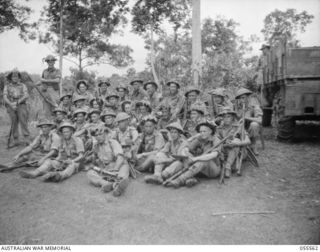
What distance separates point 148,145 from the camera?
654cm

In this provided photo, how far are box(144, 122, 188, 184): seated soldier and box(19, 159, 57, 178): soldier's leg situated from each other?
1.92m

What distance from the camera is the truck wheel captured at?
804 cm

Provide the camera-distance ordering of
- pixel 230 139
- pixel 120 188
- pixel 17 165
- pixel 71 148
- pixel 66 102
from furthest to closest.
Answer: pixel 66 102
pixel 17 165
pixel 71 148
pixel 230 139
pixel 120 188

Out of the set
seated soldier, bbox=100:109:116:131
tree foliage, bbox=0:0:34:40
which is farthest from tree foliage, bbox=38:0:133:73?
seated soldier, bbox=100:109:116:131

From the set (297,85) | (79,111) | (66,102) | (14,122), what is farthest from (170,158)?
(14,122)

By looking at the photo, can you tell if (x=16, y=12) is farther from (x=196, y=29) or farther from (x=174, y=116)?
(x=174, y=116)

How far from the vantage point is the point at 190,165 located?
557cm

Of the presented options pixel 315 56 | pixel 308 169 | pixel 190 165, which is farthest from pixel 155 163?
pixel 315 56

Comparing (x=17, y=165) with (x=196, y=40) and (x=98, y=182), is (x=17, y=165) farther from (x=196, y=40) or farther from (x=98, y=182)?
(x=196, y=40)

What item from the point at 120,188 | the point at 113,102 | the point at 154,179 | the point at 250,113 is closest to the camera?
the point at 120,188

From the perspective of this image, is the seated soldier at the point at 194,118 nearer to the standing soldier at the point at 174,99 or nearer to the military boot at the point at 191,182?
the standing soldier at the point at 174,99

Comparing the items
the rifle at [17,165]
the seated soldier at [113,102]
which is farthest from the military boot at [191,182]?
the seated soldier at [113,102]

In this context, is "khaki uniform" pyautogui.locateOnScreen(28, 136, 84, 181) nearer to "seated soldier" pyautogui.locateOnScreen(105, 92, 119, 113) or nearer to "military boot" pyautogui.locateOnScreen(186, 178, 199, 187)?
"seated soldier" pyautogui.locateOnScreen(105, 92, 119, 113)

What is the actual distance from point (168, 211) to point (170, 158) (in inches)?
54.8
